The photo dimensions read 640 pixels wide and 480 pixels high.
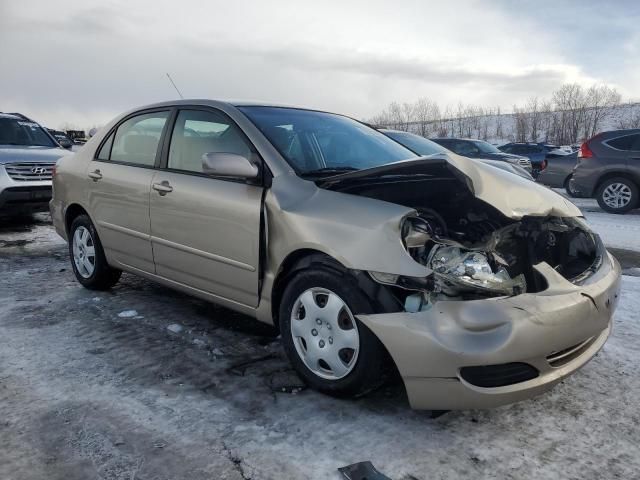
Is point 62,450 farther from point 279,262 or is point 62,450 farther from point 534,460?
point 534,460

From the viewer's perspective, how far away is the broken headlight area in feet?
7.88

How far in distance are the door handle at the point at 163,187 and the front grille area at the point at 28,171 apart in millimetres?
4818

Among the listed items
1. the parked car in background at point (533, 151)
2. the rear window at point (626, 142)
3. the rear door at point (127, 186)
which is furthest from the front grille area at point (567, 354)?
the parked car in background at point (533, 151)

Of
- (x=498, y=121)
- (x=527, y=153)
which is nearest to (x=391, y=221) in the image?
(x=527, y=153)

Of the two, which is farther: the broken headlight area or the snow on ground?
the broken headlight area

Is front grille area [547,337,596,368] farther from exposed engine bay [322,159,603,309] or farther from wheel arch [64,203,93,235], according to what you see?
wheel arch [64,203,93,235]

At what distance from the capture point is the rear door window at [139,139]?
3.93 metres

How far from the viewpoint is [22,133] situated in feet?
28.5

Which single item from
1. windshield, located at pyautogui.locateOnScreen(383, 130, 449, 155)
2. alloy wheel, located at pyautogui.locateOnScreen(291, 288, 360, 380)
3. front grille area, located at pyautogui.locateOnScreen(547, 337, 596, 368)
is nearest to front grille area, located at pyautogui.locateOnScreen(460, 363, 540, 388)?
front grille area, located at pyautogui.locateOnScreen(547, 337, 596, 368)

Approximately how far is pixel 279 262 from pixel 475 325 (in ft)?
3.66

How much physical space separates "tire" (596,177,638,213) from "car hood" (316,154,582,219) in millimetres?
8258

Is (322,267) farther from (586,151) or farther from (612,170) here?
(586,151)

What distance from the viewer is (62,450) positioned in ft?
7.55

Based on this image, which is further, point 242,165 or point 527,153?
point 527,153
